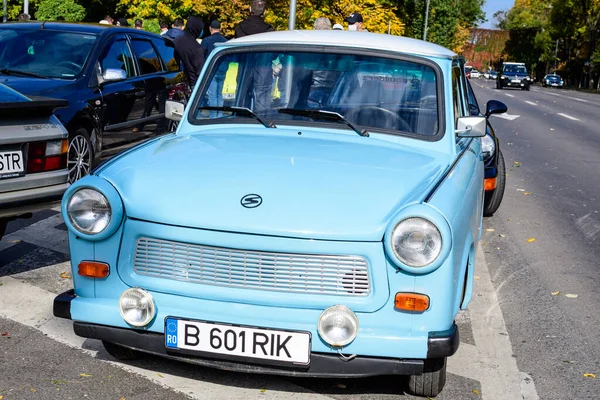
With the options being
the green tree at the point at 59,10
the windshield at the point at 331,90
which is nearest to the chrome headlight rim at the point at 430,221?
the windshield at the point at 331,90

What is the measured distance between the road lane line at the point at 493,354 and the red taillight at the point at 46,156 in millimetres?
3023

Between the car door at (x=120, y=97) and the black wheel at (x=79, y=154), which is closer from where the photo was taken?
the black wheel at (x=79, y=154)

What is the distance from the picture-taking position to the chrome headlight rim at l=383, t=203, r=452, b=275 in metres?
3.82

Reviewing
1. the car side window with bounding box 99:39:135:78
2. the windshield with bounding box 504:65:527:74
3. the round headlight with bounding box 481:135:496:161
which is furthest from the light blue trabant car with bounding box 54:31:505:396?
the windshield with bounding box 504:65:527:74

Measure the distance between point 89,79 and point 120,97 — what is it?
0.55 m

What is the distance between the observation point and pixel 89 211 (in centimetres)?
418

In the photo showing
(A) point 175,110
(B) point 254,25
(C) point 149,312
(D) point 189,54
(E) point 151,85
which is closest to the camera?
(C) point 149,312

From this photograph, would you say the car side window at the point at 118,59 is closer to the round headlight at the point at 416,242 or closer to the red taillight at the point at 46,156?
the red taillight at the point at 46,156

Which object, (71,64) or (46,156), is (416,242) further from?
(71,64)

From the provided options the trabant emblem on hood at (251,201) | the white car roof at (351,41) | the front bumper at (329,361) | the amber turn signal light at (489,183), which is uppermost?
the white car roof at (351,41)

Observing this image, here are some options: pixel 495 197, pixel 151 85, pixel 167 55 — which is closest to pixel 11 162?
pixel 151 85

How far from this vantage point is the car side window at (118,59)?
392 inches

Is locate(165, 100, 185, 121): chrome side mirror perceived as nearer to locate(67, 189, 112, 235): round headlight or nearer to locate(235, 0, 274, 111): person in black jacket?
locate(235, 0, 274, 111): person in black jacket

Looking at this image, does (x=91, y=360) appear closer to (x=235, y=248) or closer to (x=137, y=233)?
(x=137, y=233)
